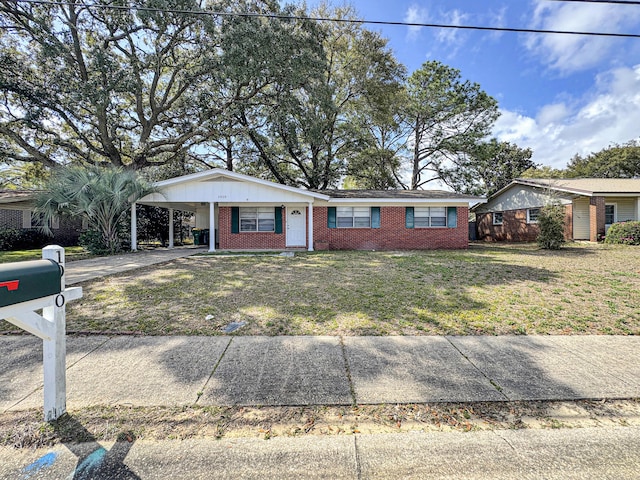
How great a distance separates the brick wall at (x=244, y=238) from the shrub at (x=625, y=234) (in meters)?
17.1

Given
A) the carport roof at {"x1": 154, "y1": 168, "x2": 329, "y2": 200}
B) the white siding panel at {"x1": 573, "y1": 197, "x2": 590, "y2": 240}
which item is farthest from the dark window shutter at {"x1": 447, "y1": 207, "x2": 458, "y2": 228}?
the white siding panel at {"x1": 573, "y1": 197, "x2": 590, "y2": 240}

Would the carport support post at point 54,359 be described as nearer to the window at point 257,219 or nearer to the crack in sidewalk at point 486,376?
the crack in sidewalk at point 486,376

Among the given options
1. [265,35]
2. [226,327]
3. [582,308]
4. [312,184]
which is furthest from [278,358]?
[312,184]

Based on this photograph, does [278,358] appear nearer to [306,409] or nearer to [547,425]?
[306,409]

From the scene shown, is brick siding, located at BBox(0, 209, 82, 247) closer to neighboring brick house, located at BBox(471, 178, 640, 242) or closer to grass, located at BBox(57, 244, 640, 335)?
grass, located at BBox(57, 244, 640, 335)

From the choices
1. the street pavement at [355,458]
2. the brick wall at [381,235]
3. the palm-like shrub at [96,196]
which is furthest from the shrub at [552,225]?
the palm-like shrub at [96,196]

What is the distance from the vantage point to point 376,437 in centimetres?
223

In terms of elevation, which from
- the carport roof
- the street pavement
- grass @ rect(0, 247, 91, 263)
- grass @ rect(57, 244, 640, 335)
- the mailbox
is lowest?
the street pavement

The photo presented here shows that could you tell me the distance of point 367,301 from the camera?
5586 mm

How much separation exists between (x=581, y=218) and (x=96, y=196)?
25475mm

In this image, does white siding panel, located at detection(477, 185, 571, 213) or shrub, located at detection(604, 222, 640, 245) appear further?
white siding panel, located at detection(477, 185, 571, 213)

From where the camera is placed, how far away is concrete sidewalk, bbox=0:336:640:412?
2.71 metres

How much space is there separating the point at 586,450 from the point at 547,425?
0.26m

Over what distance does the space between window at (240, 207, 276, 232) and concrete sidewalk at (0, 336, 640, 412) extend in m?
11.6
